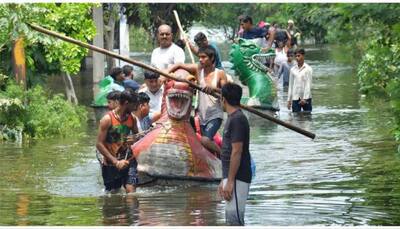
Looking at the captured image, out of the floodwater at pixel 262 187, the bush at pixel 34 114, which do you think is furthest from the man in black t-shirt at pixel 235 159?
the bush at pixel 34 114

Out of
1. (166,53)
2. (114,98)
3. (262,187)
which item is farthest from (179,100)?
(166,53)

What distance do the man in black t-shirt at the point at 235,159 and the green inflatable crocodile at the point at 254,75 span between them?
11.1 metres

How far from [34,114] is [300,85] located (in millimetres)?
5811

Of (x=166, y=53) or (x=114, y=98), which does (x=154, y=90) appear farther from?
(x=114, y=98)

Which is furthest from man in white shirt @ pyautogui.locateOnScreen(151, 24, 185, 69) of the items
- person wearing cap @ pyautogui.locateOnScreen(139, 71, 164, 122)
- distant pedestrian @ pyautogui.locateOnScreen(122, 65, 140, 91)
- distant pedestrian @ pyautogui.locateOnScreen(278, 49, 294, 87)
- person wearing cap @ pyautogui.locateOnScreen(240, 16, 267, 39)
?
distant pedestrian @ pyautogui.locateOnScreen(278, 49, 294, 87)

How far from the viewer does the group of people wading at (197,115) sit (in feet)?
33.8

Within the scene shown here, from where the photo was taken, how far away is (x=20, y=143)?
18266 mm

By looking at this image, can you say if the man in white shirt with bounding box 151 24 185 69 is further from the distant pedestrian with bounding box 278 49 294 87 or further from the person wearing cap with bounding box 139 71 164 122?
the distant pedestrian with bounding box 278 49 294 87

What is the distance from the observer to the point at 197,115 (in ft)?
46.5

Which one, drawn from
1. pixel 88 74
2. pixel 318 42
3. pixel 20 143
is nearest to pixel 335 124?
pixel 20 143

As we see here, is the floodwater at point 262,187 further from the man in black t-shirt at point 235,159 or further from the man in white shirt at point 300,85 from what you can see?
the man in white shirt at point 300,85

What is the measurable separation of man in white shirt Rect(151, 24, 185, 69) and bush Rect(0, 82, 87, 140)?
3.65 meters

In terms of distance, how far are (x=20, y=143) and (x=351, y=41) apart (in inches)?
303

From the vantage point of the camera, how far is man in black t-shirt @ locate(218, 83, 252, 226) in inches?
402
